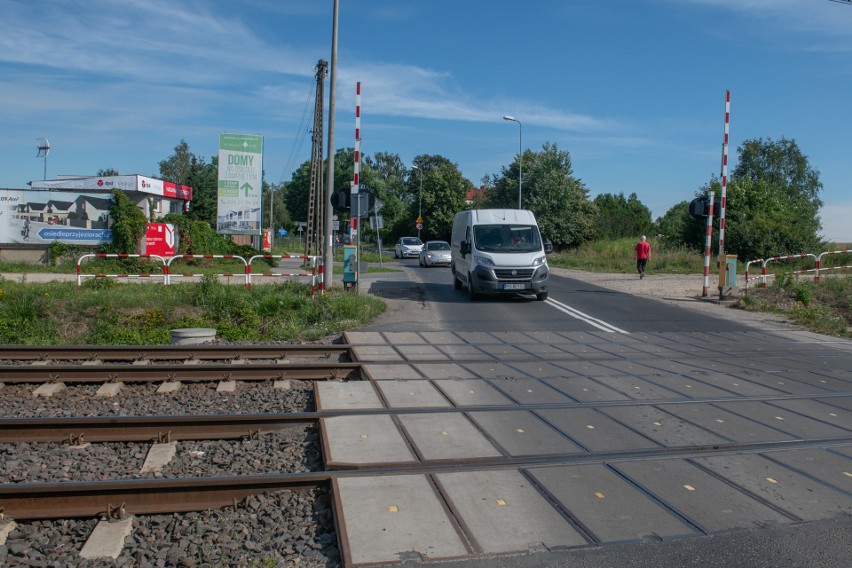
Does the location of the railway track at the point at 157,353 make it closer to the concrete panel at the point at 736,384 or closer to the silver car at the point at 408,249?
the concrete panel at the point at 736,384

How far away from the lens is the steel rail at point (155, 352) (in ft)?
33.2

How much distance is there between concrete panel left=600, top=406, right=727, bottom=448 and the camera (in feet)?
20.7

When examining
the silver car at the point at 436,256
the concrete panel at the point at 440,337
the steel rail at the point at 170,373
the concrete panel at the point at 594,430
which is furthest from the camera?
the silver car at the point at 436,256

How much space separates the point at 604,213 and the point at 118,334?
49666mm

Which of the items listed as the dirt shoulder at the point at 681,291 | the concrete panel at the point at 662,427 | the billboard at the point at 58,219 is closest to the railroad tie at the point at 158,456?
the concrete panel at the point at 662,427

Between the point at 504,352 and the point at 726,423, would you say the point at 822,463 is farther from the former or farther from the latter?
the point at 504,352

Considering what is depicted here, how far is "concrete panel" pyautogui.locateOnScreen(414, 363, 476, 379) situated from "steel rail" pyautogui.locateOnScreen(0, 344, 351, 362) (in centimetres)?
173

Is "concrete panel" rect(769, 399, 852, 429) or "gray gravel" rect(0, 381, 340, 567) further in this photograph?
"concrete panel" rect(769, 399, 852, 429)

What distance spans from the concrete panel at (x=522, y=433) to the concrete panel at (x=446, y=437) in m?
0.14

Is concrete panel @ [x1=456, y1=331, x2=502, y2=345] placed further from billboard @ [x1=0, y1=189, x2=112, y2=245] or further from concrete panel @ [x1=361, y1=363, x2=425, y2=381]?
billboard @ [x1=0, y1=189, x2=112, y2=245]

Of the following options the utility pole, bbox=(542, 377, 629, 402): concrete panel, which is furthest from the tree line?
bbox=(542, 377, 629, 402): concrete panel

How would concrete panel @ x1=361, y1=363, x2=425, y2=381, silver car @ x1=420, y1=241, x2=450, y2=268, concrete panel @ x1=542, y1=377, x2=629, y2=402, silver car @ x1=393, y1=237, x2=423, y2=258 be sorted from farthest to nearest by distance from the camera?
silver car @ x1=393, y1=237, x2=423, y2=258 → silver car @ x1=420, y1=241, x2=450, y2=268 → concrete panel @ x1=361, y1=363, x2=425, y2=381 → concrete panel @ x1=542, y1=377, x2=629, y2=402

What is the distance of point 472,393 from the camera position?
8.04 m

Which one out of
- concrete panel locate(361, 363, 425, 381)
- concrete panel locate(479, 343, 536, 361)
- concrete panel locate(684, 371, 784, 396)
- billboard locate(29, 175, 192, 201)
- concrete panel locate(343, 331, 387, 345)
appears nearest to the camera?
concrete panel locate(684, 371, 784, 396)
